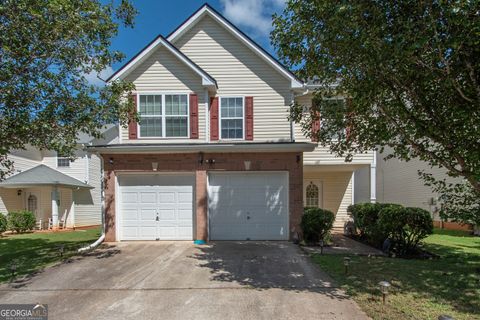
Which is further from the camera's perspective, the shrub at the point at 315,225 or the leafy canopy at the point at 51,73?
the shrub at the point at 315,225

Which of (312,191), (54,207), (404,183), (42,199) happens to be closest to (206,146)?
(312,191)

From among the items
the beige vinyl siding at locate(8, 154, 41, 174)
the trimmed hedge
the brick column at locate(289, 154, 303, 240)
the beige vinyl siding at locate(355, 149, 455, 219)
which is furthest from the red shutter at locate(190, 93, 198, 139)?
the beige vinyl siding at locate(8, 154, 41, 174)

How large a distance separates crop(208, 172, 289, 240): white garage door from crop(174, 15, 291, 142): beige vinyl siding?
6.44ft

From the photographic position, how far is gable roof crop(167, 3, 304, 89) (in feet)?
40.8

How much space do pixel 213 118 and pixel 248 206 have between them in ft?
12.7

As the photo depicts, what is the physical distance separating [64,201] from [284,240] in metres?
16.1

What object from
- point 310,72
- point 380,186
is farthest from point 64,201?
point 380,186

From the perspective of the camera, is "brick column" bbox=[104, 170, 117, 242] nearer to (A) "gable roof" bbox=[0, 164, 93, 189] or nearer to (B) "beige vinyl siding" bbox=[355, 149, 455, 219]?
(A) "gable roof" bbox=[0, 164, 93, 189]

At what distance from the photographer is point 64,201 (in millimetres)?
20062

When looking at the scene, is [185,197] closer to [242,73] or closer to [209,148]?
[209,148]

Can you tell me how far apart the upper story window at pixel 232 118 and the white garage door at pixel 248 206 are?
1797 mm

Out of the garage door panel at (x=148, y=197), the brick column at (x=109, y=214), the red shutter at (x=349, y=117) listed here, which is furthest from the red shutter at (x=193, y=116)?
the red shutter at (x=349, y=117)

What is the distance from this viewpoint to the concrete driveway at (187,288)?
16.9ft

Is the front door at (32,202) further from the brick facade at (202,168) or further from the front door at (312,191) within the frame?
the front door at (312,191)
